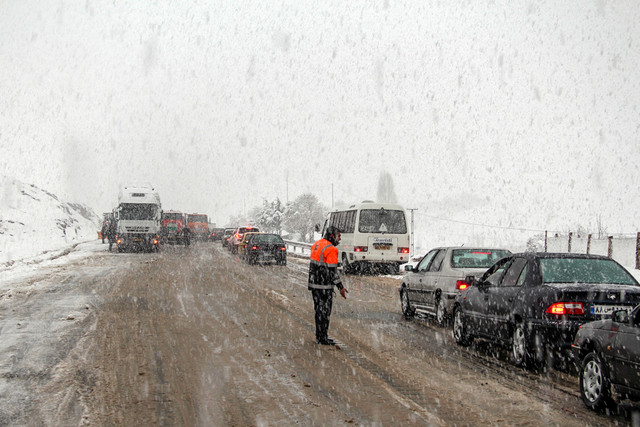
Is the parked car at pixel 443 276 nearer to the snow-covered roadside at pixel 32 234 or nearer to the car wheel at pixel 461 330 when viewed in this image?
the car wheel at pixel 461 330

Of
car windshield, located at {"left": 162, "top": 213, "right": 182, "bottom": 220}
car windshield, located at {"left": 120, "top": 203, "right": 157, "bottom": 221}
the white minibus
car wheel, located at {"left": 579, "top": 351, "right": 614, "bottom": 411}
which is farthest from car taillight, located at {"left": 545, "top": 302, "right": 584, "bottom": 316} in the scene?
car windshield, located at {"left": 162, "top": 213, "right": 182, "bottom": 220}

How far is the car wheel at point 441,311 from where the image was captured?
436 inches

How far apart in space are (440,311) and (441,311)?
0.06 meters

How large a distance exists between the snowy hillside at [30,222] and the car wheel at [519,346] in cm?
2943

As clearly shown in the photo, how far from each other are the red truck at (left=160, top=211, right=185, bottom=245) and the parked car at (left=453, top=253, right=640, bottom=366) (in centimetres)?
4515

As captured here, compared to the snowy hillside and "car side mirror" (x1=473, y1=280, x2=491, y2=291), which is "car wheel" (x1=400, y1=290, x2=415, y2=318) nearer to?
"car side mirror" (x1=473, y1=280, x2=491, y2=291)

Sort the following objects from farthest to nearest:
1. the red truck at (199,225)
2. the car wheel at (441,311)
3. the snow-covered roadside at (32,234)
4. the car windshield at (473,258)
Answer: the red truck at (199,225) < the snow-covered roadside at (32,234) < the car windshield at (473,258) < the car wheel at (441,311)

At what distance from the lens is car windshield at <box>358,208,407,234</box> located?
Answer: 23609mm

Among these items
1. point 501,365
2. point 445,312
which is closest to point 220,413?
point 501,365

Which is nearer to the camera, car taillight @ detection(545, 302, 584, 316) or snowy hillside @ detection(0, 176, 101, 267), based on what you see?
car taillight @ detection(545, 302, 584, 316)

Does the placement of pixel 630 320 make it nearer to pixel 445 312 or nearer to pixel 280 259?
pixel 445 312

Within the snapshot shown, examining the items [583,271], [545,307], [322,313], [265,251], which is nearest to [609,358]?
[545,307]

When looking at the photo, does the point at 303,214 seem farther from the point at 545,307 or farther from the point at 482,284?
the point at 545,307

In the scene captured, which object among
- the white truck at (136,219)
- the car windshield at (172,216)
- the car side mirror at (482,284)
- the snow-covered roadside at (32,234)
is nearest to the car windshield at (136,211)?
→ the white truck at (136,219)
